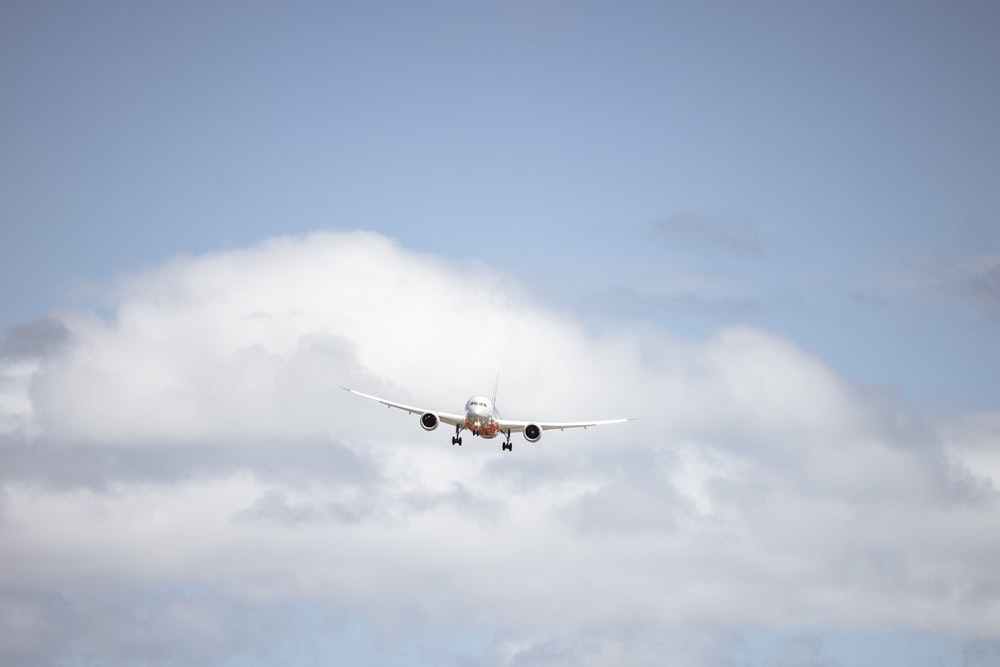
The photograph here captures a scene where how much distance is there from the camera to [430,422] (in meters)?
173

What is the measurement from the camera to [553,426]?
585ft

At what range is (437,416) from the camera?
173 metres

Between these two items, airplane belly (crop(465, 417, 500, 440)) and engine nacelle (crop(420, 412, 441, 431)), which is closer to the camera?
airplane belly (crop(465, 417, 500, 440))

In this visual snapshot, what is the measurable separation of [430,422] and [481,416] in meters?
8.43

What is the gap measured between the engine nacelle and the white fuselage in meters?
4.37

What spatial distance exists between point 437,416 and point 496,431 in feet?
23.1

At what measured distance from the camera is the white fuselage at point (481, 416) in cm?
16712

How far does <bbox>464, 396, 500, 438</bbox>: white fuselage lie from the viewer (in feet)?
548

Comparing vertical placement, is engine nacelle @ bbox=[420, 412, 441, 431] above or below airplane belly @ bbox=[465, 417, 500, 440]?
above

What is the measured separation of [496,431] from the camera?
171750 mm

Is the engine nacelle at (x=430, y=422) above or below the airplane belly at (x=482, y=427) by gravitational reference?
above

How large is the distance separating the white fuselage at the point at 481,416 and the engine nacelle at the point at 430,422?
4.37 m

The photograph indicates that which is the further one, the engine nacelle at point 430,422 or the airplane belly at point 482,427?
the engine nacelle at point 430,422

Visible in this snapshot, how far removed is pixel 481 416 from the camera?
167125mm
